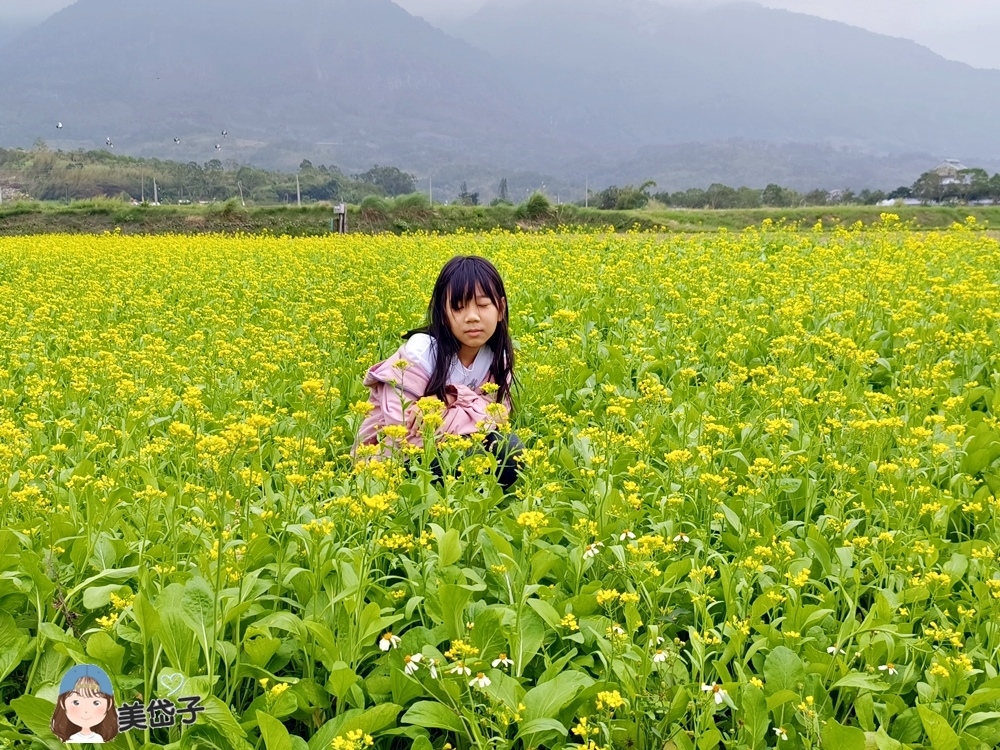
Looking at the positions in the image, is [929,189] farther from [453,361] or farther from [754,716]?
[754,716]

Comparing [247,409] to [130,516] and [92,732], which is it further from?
[92,732]

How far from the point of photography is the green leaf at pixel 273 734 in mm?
1784

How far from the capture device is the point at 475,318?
13.0 ft

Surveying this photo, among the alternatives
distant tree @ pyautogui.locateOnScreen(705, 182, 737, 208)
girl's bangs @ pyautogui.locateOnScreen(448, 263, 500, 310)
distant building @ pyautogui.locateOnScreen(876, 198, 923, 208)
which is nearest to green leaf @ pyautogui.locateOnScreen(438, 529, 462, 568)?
girl's bangs @ pyautogui.locateOnScreen(448, 263, 500, 310)

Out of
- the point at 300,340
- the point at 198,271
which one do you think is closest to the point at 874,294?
the point at 300,340

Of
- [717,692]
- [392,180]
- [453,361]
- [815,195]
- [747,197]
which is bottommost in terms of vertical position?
[717,692]

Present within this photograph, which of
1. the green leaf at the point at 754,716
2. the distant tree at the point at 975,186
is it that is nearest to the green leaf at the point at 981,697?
the green leaf at the point at 754,716

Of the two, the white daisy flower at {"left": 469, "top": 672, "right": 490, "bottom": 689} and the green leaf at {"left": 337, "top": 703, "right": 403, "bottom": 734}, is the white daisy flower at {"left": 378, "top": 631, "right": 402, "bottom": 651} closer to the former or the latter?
the green leaf at {"left": 337, "top": 703, "right": 403, "bottom": 734}

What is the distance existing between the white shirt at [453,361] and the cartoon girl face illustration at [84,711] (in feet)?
7.66

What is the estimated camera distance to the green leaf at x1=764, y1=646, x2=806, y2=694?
2090mm

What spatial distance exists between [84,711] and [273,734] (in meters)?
0.47

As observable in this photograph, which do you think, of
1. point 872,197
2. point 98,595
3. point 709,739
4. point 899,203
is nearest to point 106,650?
point 98,595

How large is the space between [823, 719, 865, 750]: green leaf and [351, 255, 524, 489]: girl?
79.4 inches

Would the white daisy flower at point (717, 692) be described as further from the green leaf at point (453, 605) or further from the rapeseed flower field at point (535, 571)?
the green leaf at point (453, 605)
